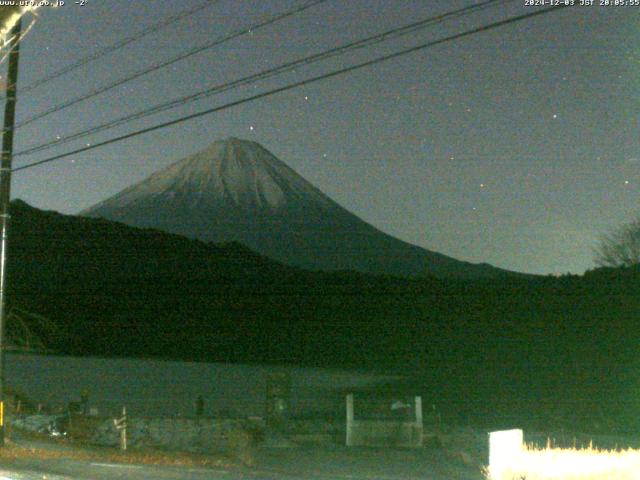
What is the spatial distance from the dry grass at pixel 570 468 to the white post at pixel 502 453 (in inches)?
1.3

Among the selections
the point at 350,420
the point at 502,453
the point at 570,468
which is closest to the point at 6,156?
the point at 502,453

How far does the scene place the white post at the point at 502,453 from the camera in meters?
13.6

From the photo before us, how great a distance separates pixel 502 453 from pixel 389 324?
48210 mm

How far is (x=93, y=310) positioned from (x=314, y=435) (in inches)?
1596

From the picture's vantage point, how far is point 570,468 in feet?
44.2

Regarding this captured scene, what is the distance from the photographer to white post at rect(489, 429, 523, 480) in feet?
44.8

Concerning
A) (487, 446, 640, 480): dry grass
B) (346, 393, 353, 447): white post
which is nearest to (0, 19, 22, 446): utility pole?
A: (487, 446, 640, 480): dry grass

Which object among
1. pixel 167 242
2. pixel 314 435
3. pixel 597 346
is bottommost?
pixel 314 435

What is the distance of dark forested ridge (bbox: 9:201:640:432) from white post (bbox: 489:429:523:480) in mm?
23960

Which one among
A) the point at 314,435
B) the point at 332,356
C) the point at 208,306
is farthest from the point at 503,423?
the point at 208,306

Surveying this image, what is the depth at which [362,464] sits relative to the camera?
57.4 feet

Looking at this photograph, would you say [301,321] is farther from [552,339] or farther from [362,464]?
[362,464]

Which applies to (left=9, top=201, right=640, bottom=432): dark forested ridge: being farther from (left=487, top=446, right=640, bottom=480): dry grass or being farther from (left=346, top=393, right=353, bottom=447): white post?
(left=487, top=446, right=640, bottom=480): dry grass

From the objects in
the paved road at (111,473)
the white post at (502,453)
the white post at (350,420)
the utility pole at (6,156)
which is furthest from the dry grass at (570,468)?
the white post at (350,420)
